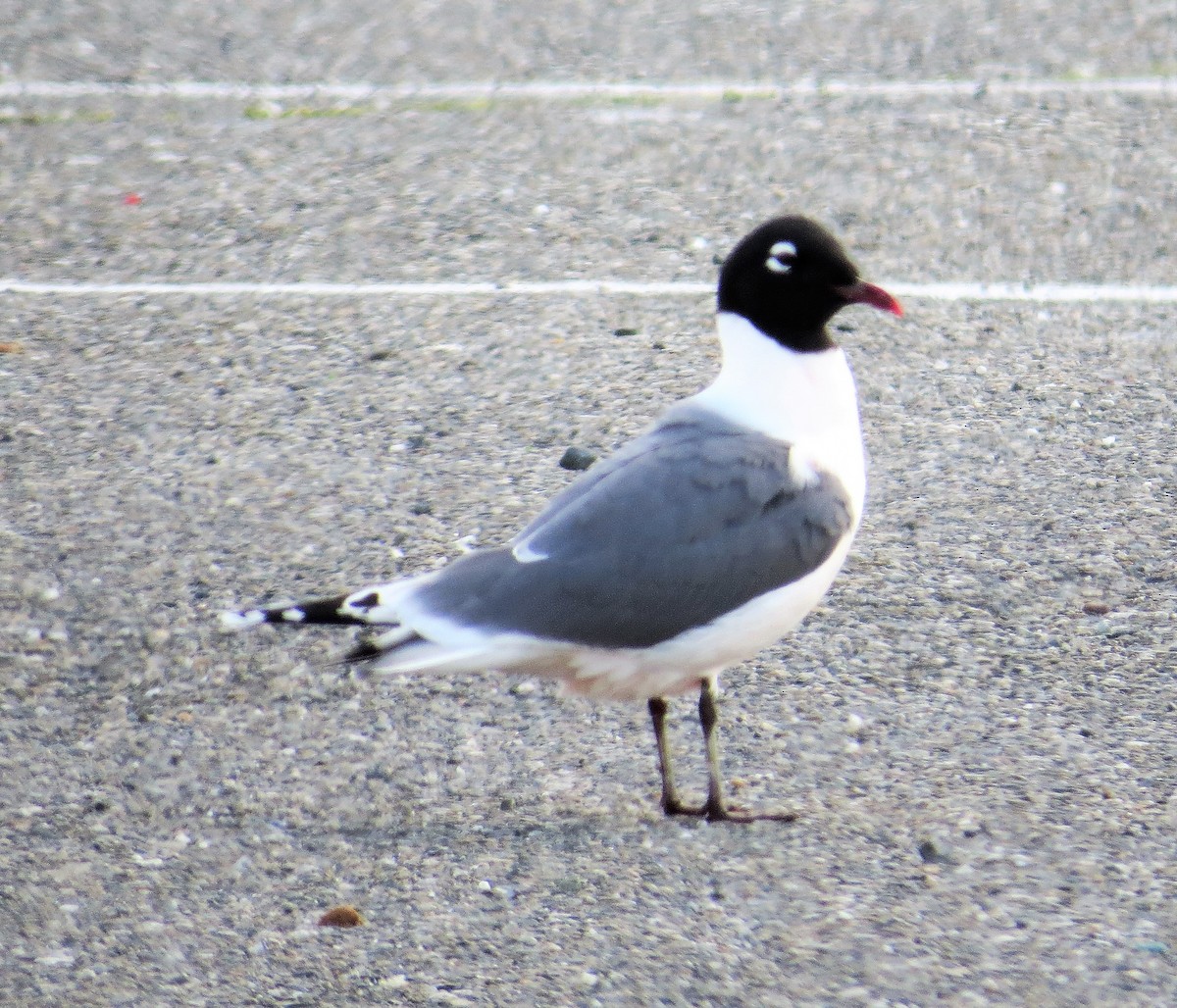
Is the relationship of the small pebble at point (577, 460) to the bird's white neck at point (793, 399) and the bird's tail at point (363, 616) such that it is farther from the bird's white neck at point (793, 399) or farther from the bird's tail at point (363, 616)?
the bird's tail at point (363, 616)

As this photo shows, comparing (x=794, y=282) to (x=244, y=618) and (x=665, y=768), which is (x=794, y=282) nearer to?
(x=665, y=768)

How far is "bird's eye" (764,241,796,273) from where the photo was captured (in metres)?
3.97

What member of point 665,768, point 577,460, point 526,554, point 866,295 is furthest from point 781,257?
point 577,460

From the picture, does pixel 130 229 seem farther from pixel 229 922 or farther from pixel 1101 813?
pixel 1101 813

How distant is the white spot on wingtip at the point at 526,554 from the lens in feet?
11.9

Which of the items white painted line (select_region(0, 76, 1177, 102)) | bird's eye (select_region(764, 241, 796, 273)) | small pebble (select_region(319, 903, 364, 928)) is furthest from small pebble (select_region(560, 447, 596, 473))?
white painted line (select_region(0, 76, 1177, 102))

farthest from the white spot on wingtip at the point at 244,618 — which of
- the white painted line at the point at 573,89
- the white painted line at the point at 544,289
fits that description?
the white painted line at the point at 573,89

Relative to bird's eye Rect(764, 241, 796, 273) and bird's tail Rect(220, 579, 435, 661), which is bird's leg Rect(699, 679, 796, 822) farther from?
bird's eye Rect(764, 241, 796, 273)

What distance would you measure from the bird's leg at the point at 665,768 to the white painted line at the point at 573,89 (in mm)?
5147

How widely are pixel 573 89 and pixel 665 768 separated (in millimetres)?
5453

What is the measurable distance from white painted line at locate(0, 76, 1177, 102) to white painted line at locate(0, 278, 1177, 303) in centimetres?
214

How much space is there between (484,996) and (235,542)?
82.4 inches

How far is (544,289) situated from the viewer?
6.55 metres

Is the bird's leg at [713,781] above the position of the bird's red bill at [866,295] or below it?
below
